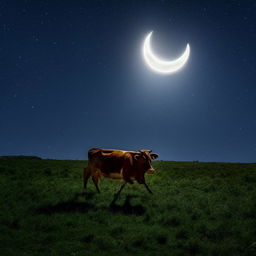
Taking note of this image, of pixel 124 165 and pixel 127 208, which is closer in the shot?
pixel 127 208

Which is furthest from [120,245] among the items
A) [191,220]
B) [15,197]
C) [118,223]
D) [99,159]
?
[15,197]

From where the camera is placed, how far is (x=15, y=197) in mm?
11945

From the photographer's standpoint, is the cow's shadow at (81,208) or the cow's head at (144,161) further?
the cow's head at (144,161)

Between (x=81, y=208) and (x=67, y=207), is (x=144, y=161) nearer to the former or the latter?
(x=81, y=208)

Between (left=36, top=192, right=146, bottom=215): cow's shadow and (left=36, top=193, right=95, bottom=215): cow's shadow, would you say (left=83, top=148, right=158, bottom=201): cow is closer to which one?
(left=36, top=192, right=146, bottom=215): cow's shadow

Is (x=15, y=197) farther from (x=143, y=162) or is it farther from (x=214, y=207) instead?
(x=214, y=207)

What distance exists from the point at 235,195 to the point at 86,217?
7.64m

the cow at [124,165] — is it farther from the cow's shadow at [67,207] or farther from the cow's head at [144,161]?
the cow's shadow at [67,207]

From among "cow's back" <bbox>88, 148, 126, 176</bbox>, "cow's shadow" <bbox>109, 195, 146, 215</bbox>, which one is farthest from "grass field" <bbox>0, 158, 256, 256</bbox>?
"cow's back" <bbox>88, 148, 126, 176</bbox>

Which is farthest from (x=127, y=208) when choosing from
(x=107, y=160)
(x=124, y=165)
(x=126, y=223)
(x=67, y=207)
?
(x=107, y=160)

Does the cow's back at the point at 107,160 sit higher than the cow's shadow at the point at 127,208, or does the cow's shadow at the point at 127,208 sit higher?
the cow's back at the point at 107,160

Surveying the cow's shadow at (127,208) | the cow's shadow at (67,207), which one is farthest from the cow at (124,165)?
the cow's shadow at (67,207)

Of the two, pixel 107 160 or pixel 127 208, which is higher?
pixel 107 160

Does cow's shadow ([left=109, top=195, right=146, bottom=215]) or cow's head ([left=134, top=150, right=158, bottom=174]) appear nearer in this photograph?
cow's shadow ([left=109, top=195, right=146, bottom=215])
